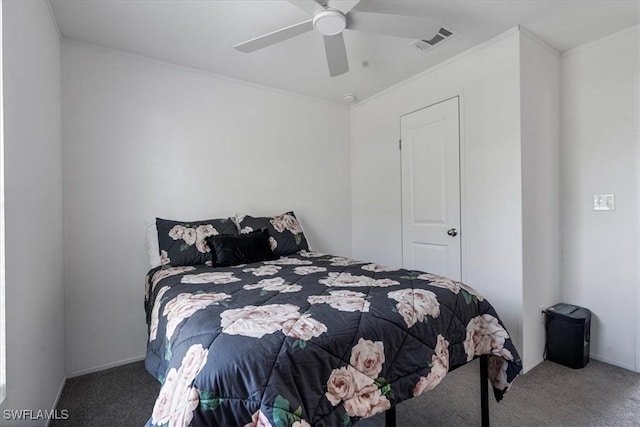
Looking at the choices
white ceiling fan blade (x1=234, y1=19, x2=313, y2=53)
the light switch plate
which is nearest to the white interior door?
the light switch plate

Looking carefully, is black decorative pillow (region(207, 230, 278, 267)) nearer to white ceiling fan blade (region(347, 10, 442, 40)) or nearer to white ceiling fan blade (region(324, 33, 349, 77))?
white ceiling fan blade (region(324, 33, 349, 77))

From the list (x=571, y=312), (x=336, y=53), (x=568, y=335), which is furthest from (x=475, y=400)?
(x=336, y=53)

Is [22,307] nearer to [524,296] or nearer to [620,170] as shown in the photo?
[524,296]

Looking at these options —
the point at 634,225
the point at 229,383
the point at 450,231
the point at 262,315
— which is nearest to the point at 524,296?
the point at 450,231

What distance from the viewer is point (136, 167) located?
2531 mm

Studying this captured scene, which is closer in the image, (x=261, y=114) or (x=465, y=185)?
(x=465, y=185)

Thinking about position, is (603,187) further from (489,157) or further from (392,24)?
(392,24)

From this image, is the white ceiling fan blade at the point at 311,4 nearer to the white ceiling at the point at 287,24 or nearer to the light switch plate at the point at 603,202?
the white ceiling at the point at 287,24

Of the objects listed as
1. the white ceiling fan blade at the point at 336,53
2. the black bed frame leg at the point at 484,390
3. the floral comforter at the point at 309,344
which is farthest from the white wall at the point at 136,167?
the black bed frame leg at the point at 484,390

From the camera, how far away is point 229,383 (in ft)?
2.99

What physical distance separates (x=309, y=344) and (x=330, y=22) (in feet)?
5.29

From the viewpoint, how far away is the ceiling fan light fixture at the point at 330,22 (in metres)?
1.68

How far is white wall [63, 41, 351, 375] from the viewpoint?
2314mm

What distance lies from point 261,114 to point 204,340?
260cm
